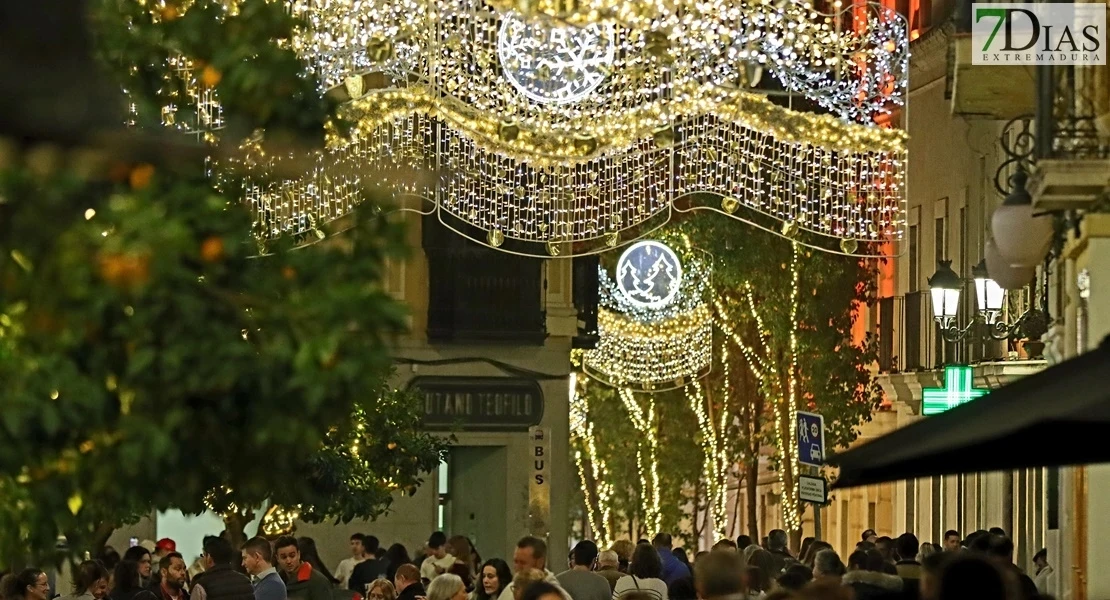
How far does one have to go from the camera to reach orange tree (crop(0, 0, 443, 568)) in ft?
10.8

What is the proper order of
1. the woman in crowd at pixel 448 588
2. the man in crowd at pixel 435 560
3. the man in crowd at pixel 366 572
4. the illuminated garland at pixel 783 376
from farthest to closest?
the illuminated garland at pixel 783 376 < the man in crowd at pixel 366 572 < the man in crowd at pixel 435 560 < the woman in crowd at pixel 448 588

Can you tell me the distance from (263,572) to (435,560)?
4.94m

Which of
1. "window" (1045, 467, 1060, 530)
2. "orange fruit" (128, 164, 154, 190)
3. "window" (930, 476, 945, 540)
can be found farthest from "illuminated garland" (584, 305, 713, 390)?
"orange fruit" (128, 164, 154, 190)

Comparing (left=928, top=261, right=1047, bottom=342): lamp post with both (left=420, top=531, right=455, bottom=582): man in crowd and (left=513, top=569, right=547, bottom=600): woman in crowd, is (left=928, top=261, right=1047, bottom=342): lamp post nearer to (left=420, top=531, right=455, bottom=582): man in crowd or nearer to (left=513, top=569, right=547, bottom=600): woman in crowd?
(left=420, top=531, right=455, bottom=582): man in crowd

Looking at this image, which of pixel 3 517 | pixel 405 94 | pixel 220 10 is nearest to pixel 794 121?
pixel 405 94

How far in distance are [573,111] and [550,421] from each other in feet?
49.2

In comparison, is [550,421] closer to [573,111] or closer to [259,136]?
[573,111]

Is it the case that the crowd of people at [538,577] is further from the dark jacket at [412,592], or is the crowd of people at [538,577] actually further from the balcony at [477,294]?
the balcony at [477,294]

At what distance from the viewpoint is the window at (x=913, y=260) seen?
109ft

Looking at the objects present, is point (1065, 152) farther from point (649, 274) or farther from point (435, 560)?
point (649, 274)

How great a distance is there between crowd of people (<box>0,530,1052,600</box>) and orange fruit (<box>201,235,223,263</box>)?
3.41m

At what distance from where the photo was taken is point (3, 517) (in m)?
3.94

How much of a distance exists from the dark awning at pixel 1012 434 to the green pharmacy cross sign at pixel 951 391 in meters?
13.1

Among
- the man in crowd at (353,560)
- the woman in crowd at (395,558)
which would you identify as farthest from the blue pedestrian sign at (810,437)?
the man in crowd at (353,560)
